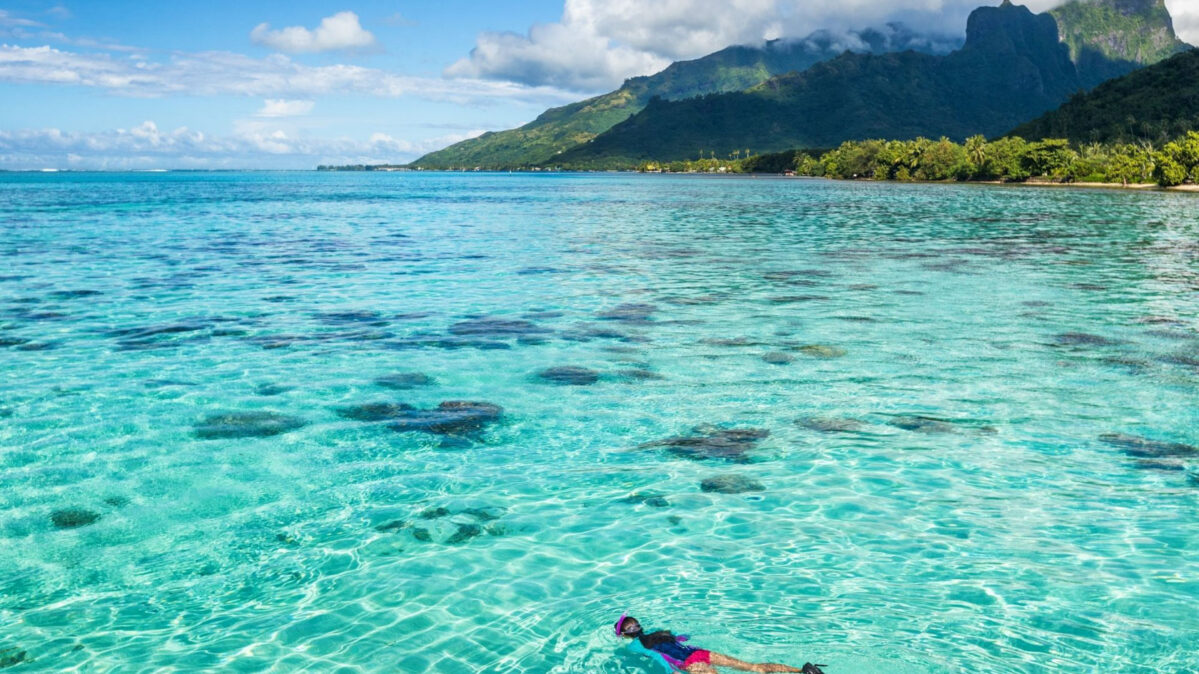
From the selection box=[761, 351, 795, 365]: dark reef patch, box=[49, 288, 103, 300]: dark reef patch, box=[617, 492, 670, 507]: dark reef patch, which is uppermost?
box=[49, 288, 103, 300]: dark reef patch

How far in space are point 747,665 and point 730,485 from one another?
4.88 metres

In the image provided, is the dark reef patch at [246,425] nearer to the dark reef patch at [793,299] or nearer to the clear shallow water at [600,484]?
the clear shallow water at [600,484]

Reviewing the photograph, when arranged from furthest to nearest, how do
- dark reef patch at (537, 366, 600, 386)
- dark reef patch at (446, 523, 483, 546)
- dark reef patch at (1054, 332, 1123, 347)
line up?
dark reef patch at (1054, 332, 1123, 347)
dark reef patch at (537, 366, 600, 386)
dark reef patch at (446, 523, 483, 546)

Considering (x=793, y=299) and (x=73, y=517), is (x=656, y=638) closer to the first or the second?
(x=73, y=517)

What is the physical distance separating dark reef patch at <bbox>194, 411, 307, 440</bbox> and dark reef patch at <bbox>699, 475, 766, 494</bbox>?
7.93 m

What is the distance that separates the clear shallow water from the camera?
28.8ft

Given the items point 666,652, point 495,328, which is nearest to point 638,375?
point 495,328

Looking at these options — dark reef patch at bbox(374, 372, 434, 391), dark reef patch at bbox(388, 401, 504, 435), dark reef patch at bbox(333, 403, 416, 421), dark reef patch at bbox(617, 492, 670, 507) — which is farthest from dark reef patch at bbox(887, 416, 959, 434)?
dark reef patch at bbox(374, 372, 434, 391)

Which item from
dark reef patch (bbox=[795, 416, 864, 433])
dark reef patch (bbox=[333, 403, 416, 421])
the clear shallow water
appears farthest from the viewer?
dark reef patch (bbox=[333, 403, 416, 421])

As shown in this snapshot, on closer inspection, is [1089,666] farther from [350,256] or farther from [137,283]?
[350,256]

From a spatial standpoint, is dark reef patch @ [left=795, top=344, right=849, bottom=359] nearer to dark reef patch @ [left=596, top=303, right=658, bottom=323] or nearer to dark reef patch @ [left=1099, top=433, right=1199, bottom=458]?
dark reef patch @ [left=596, top=303, right=658, bottom=323]

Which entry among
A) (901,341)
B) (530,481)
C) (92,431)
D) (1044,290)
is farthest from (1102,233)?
(92,431)

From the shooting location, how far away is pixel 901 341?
2266 cm

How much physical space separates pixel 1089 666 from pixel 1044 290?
89.1 feet
